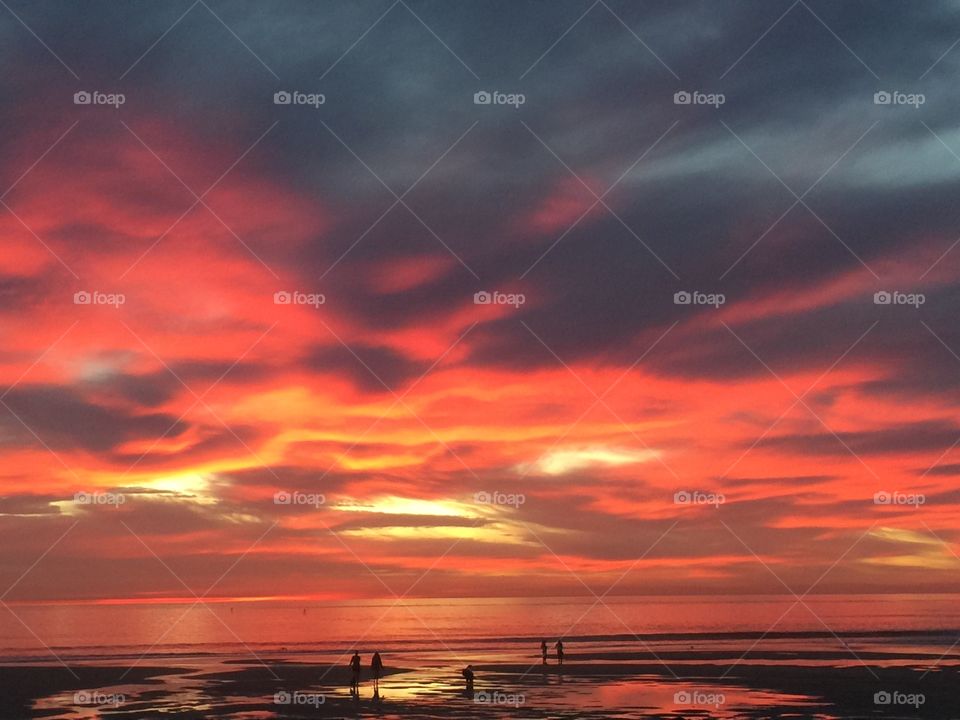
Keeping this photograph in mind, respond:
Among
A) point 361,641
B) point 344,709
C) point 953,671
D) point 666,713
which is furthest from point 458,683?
point 361,641

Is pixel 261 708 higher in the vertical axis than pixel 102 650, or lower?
lower

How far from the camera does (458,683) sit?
53938 millimetres

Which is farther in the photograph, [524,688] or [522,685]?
[522,685]

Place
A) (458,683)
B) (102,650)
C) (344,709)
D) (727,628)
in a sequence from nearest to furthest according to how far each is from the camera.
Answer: (344,709) < (458,683) < (102,650) < (727,628)

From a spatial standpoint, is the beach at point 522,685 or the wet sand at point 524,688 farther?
the beach at point 522,685

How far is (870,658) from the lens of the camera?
6938 centimetres

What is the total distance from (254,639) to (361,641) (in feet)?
38.5

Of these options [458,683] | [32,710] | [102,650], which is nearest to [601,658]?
[458,683]

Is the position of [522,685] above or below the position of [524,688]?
above

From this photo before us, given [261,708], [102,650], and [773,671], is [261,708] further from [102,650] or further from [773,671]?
[102,650]

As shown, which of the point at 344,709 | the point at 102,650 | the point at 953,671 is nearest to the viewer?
the point at 344,709

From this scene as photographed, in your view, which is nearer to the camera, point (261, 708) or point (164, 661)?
point (261, 708)

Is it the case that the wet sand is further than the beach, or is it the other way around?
the beach

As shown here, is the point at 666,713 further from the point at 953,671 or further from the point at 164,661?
the point at 164,661
